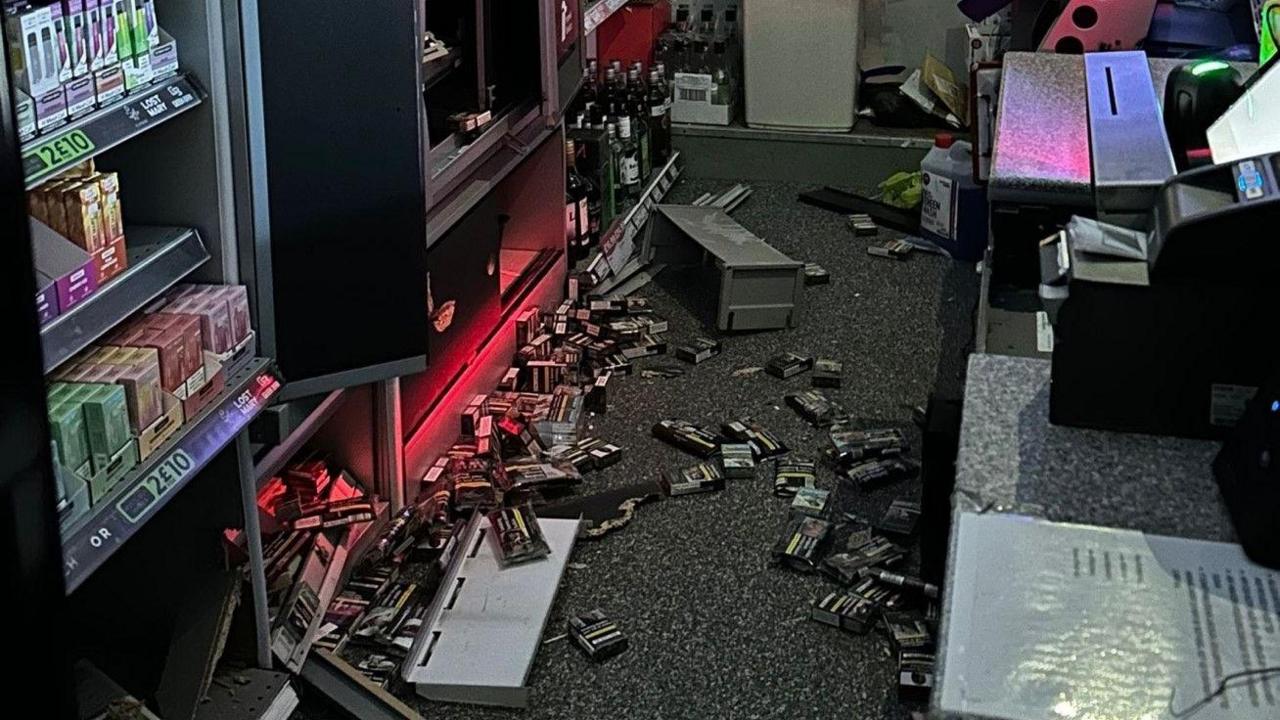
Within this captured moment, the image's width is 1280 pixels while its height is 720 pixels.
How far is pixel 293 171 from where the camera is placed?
7.59 feet

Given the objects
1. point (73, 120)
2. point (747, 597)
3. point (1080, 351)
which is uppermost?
point (73, 120)

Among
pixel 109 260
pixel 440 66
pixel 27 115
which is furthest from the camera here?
pixel 440 66

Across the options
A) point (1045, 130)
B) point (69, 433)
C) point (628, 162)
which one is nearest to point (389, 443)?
point (69, 433)

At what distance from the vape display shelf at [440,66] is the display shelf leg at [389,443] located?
2.41 ft

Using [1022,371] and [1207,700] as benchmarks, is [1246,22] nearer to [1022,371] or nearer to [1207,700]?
[1022,371]

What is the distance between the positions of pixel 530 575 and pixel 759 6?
300 cm

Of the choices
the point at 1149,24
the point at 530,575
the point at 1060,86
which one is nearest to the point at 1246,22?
the point at 1149,24

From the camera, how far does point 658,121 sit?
527 centimetres

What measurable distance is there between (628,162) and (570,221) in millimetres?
585

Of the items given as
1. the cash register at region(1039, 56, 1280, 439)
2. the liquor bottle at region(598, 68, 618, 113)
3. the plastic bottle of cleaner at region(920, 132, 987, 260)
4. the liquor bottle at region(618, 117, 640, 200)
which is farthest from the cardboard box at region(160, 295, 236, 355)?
the plastic bottle of cleaner at region(920, 132, 987, 260)

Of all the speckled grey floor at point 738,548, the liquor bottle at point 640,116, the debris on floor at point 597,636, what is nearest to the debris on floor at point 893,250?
the speckled grey floor at point 738,548

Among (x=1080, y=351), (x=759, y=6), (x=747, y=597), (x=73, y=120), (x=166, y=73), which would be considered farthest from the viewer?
(x=759, y=6)

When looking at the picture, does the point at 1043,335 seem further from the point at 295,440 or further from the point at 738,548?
the point at 295,440

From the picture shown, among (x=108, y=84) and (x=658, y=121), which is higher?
(x=108, y=84)
